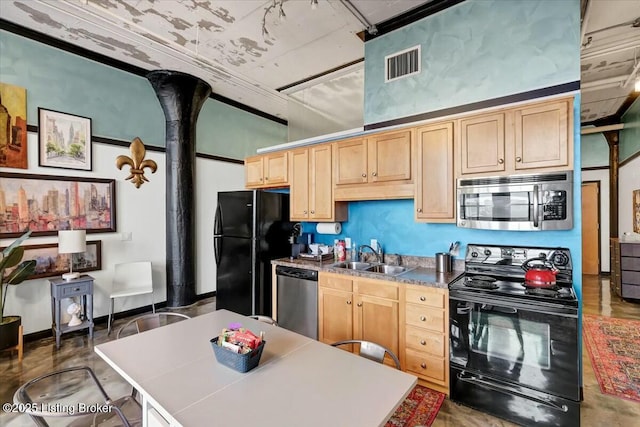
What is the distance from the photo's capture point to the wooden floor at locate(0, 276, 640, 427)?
2.19m

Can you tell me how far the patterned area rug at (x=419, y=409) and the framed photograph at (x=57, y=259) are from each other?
406cm

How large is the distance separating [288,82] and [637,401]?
17.8ft

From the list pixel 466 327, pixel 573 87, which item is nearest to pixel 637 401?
pixel 466 327

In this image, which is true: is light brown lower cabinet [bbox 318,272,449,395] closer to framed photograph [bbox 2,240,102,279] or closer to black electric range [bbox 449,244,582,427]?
black electric range [bbox 449,244,582,427]

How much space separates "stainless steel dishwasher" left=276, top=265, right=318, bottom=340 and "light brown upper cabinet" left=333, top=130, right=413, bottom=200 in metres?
0.98

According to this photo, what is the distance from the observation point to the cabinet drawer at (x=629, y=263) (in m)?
4.84

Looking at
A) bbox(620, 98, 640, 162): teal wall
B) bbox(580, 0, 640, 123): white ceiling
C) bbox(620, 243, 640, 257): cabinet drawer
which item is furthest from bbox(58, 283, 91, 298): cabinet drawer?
bbox(620, 98, 640, 162): teal wall

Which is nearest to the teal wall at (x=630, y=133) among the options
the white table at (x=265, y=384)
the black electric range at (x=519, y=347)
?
the black electric range at (x=519, y=347)

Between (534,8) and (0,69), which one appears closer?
(534,8)

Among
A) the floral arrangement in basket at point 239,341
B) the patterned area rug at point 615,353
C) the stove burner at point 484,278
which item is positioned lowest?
the patterned area rug at point 615,353

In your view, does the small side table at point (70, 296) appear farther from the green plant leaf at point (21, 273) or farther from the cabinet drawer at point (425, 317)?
the cabinet drawer at point (425, 317)

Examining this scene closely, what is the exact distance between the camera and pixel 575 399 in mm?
1902

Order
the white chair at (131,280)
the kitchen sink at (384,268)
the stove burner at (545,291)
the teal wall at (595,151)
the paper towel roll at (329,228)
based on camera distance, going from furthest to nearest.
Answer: the teal wall at (595,151)
the white chair at (131,280)
the paper towel roll at (329,228)
the kitchen sink at (384,268)
the stove burner at (545,291)

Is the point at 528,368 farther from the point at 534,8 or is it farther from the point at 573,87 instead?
the point at 534,8
